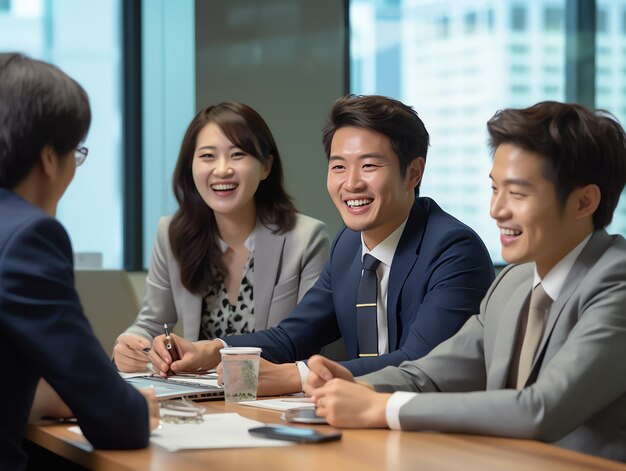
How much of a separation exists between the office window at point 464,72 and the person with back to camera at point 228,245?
2438 mm

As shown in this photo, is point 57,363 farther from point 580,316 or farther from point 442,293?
point 442,293

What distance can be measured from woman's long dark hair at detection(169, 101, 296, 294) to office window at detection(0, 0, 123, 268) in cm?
197

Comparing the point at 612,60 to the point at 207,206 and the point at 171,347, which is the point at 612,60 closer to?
the point at 207,206

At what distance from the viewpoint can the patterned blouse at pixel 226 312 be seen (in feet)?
10.8

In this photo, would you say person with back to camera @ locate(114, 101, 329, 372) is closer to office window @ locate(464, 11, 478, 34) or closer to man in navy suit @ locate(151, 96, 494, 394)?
man in navy suit @ locate(151, 96, 494, 394)

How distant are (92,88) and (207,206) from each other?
90.8 inches

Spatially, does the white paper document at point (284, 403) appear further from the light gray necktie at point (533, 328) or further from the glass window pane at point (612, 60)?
the glass window pane at point (612, 60)

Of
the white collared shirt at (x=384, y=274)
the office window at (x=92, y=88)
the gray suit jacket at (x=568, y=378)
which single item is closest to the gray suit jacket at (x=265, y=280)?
the white collared shirt at (x=384, y=274)

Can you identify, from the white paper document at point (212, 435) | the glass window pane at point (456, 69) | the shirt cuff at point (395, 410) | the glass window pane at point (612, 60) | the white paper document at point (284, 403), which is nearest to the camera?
the white paper document at point (212, 435)

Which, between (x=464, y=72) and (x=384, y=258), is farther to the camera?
(x=464, y=72)

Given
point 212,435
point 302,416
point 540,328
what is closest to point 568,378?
point 540,328

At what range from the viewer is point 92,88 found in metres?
5.50

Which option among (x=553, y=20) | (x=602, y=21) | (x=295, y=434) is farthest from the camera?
(x=602, y=21)


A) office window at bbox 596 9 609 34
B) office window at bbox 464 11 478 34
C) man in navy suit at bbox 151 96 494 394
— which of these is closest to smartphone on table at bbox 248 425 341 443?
man in navy suit at bbox 151 96 494 394
